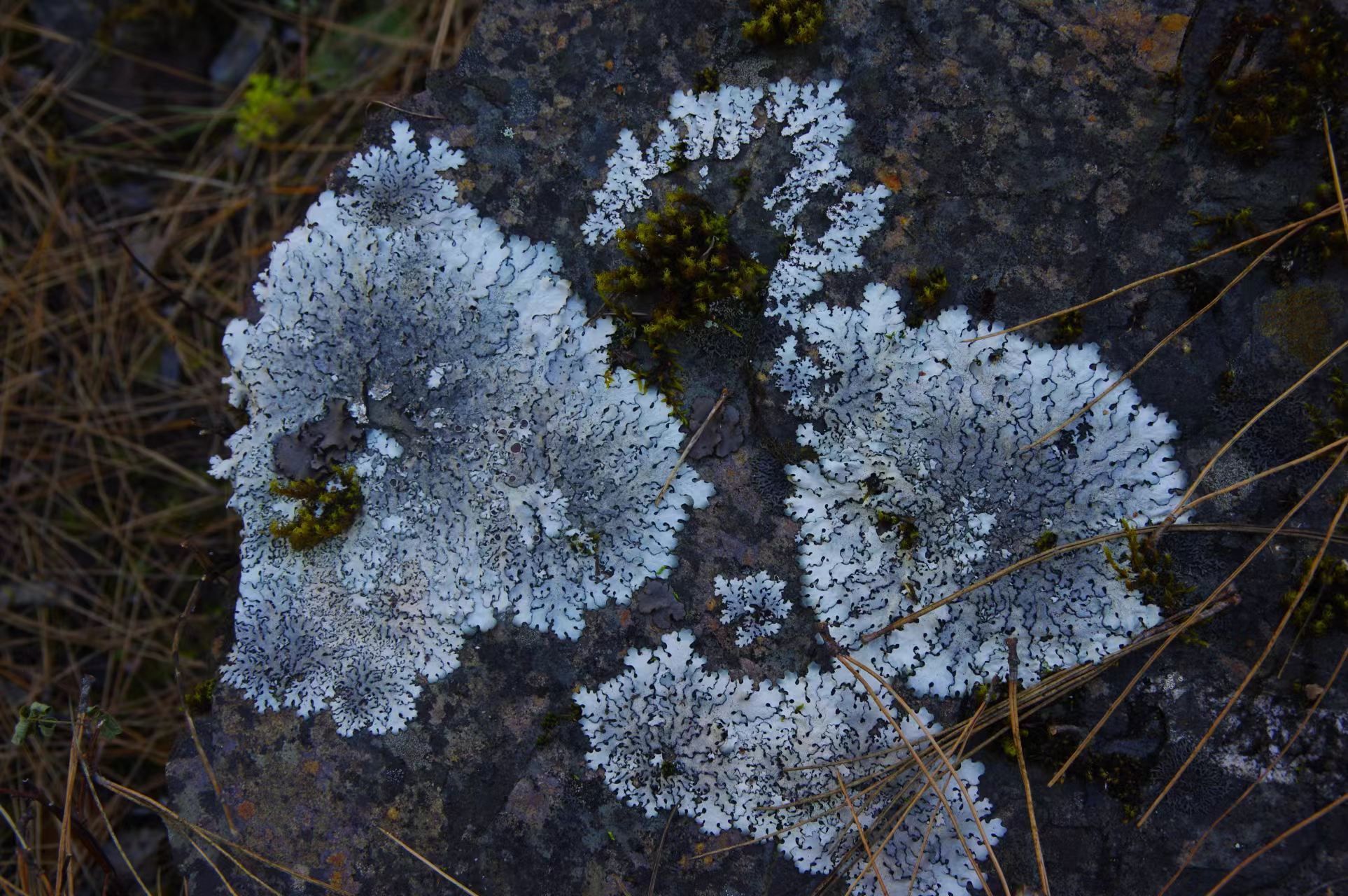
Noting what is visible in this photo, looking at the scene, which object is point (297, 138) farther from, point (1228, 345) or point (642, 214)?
point (1228, 345)

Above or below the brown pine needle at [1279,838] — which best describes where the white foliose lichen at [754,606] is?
below

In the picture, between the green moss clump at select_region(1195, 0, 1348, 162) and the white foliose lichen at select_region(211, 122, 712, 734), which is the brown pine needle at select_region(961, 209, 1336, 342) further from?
the white foliose lichen at select_region(211, 122, 712, 734)

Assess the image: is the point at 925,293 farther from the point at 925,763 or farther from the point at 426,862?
the point at 426,862

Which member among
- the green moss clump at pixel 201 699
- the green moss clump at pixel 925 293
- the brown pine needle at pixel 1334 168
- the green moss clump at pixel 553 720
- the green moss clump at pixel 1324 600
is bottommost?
the green moss clump at pixel 201 699

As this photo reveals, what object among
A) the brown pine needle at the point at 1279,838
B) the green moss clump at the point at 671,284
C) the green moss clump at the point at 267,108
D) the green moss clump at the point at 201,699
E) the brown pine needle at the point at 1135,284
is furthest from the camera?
the green moss clump at the point at 267,108

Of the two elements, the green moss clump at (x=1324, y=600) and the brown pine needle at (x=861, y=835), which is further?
the brown pine needle at (x=861, y=835)

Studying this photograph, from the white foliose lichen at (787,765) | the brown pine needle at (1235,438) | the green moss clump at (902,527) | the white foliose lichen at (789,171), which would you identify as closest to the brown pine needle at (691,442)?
the white foliose lichen at (789,171)

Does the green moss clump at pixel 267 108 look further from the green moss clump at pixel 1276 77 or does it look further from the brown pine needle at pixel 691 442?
the green moss clump at pixel 1276 77
